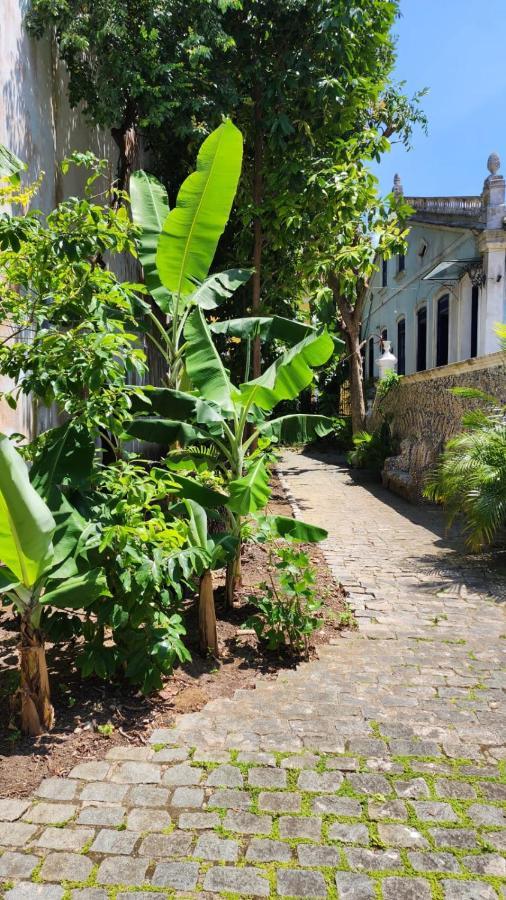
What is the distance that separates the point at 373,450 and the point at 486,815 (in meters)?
13.5

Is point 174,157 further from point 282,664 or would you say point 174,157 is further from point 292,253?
point 282,664

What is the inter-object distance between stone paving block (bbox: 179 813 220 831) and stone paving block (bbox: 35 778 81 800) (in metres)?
0.56

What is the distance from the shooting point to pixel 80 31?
718cm

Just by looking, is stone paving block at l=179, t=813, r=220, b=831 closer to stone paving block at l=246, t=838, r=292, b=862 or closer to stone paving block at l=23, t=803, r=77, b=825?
A: stone paving block at l=246, t=838, r=292, b=862

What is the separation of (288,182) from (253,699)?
7824 millimetres

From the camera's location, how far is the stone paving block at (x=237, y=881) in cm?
245

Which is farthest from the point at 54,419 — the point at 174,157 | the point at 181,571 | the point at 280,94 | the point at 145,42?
the point at 174,157

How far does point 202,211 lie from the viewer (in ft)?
18.1

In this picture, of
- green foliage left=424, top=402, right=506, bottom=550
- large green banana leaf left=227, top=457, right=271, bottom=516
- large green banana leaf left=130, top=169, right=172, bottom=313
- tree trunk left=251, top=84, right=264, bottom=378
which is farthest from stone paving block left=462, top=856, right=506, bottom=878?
tree trunk left=251, top=84, right=264, bottom=378

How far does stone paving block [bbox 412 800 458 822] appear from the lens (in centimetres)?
285

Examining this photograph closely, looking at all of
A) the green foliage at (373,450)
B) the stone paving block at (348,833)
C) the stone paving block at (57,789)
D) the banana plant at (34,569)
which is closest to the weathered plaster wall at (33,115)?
the banana plant at (34,569)

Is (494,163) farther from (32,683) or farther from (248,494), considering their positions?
(32,683)

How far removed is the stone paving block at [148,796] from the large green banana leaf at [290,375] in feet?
9.44

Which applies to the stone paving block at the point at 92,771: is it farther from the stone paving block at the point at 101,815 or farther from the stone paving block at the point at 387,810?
the stone paving block at the point at 387,810
